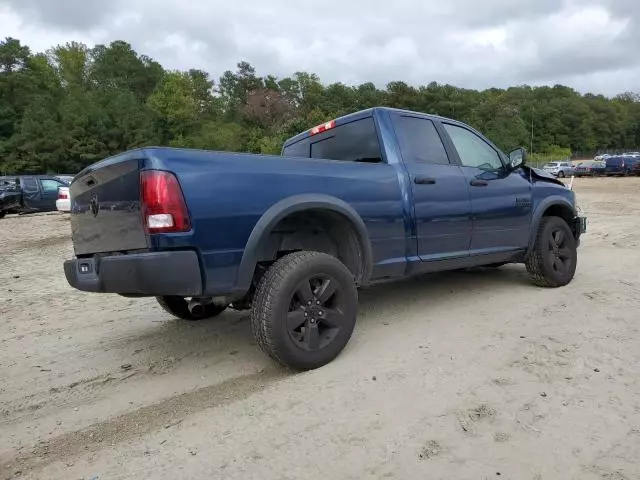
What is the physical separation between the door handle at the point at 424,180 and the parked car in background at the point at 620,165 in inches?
1528

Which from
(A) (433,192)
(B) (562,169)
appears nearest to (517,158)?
(A) (433,192)

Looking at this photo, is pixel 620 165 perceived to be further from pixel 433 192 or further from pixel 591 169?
pixel 433 192

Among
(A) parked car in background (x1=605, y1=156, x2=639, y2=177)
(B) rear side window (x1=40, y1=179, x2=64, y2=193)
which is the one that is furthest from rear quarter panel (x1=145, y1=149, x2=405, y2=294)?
(A) parked car in background (x1=605, y1=156, x2=639, y2=177)

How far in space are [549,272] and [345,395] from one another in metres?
3.19

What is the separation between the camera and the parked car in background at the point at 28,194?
18.7 meters

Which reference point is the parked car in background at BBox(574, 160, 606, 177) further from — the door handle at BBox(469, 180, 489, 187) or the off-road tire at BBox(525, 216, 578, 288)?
the door handle at BBox(469, 180, 489, 187)

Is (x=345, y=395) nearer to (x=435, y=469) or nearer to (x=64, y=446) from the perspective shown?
(x=435, y=469)

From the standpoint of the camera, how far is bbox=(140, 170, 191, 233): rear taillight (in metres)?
2.96

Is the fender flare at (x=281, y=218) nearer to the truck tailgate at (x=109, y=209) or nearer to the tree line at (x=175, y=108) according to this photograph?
the truck tailgate at (x=109, y=209)

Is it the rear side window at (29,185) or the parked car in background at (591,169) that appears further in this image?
the parked car in background at (591,169)

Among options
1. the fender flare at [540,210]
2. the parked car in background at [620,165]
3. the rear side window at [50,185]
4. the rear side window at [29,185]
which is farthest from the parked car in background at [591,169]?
the fender flare at [540,210]

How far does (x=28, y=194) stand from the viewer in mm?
19047

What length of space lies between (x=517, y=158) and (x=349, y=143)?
183cm

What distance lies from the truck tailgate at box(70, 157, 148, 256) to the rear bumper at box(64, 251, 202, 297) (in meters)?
0.15
